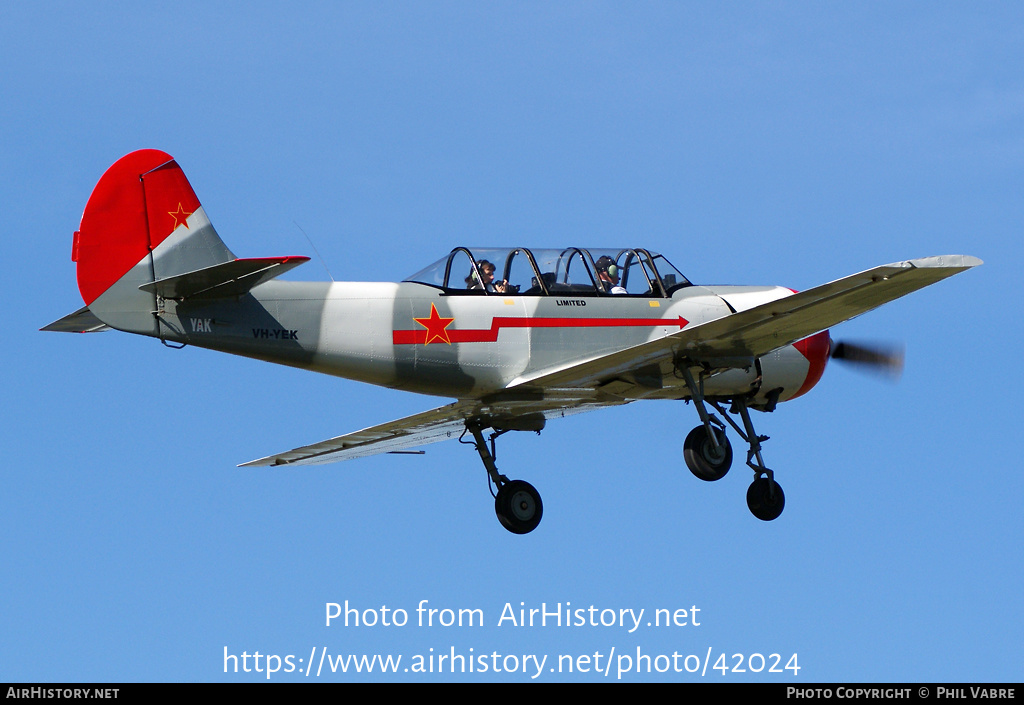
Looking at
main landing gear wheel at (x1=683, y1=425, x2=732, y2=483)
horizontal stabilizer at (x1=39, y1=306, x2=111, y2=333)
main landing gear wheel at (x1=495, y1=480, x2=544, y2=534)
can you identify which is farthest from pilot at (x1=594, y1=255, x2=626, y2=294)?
horizontal stabilizer at (x1=39, y1=306, x2=111, y2=333)

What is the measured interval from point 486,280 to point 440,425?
2.58 meters

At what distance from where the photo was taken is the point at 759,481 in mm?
15602

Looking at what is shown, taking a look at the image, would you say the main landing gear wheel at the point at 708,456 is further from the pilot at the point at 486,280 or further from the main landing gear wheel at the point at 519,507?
the pilot at the point at 486,280

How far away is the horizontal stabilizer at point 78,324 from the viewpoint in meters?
13.3

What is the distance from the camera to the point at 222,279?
1283 cm

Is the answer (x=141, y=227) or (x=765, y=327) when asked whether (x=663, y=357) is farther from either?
(x=141, y=227)

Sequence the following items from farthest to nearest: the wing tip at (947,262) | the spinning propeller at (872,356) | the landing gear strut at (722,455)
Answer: the spinning propeller at (872,356), the landing gear strut at (722,455), the wing tip at (947,262)

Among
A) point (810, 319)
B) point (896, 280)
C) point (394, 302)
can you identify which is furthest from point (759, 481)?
point (394, 302)

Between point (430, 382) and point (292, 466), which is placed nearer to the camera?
point (430, 382)

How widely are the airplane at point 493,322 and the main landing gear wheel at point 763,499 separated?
2 cm

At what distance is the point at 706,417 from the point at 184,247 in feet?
19.0

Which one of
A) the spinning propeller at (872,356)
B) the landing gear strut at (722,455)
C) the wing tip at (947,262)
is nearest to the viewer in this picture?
the wing tip at (947,262)

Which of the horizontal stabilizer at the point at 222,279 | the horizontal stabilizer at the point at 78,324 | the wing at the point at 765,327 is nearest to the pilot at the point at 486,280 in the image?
the wing at the point at 765,327
